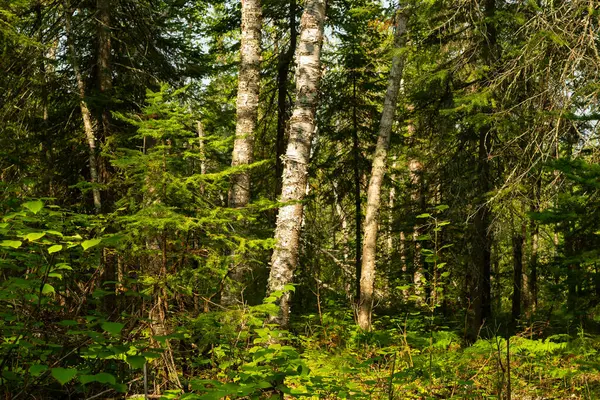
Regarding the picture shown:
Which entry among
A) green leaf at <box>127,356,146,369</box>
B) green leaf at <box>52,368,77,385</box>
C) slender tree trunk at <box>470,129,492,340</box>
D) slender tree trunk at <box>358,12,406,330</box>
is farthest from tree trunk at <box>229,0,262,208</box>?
slender tree trunk at <box>470,129,492,340</box>

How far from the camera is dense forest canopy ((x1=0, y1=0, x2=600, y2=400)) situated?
3828 mm

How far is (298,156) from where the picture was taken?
5586mm

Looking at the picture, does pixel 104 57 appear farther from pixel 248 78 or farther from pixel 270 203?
pixel 270 203

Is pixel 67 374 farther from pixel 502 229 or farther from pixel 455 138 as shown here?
pixel 455 138

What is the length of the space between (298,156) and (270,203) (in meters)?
1.13

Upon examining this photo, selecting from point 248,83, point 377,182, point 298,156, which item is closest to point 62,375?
point 298,156

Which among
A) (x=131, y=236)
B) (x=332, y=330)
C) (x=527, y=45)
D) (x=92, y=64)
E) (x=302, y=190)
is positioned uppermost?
(x=92, y=64)

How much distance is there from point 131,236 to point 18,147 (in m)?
6.53

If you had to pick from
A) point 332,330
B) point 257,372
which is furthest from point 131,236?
point 332,330

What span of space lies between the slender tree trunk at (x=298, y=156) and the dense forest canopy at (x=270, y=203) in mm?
28

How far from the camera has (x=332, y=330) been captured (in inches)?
368

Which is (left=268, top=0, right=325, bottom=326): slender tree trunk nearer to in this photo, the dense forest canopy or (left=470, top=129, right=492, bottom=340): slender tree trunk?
the dense forest canopy

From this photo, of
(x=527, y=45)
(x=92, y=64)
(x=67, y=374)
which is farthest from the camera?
(x=92, y=64)

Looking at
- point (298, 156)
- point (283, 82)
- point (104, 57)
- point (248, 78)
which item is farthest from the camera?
point (283, 82)
